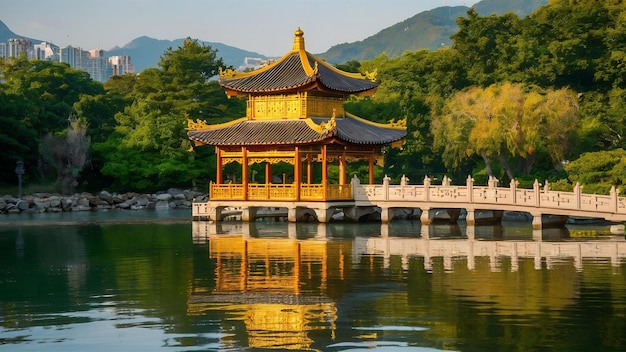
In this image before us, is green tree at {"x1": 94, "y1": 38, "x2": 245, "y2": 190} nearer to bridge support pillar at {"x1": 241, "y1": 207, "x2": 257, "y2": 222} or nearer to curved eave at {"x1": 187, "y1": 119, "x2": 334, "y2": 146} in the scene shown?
curved eave at {"x1": 187, "y1": 119, "x2": 334, "y2": 146}

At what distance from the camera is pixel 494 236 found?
116 feet

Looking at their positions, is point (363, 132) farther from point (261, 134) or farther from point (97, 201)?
point (97, 201)

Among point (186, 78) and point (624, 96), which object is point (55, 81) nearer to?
point (186, 78)

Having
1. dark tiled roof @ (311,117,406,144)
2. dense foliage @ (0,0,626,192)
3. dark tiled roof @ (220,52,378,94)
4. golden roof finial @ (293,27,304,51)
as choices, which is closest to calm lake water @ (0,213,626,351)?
dark tiled roof @ (311,117,406,144)

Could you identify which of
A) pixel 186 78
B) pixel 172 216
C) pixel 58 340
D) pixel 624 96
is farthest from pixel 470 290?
pixel 186 78

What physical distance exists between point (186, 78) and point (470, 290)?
1799 inches

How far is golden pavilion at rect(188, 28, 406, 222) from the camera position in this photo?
4150 cm

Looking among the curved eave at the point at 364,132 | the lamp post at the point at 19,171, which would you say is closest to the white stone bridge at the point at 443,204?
the curved eave at the point at 364,132

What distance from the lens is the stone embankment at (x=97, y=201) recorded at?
172 feet

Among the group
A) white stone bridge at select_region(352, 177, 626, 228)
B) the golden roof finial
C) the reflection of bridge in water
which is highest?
the golden roof finial

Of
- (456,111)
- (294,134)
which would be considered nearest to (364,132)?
(294,134)

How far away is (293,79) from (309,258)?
1518 centimetres

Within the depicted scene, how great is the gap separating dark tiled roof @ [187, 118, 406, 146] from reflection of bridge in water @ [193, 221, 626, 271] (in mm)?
3331

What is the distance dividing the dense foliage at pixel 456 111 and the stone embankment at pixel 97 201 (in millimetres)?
1161
